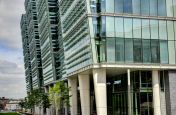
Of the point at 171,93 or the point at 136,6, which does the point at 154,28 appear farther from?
the point at 171,93

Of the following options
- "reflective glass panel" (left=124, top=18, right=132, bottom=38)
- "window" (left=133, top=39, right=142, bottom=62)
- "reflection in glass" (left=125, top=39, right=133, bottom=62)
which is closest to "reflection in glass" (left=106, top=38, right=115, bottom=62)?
"reflection in glass" (left=125, top=39, right=133, bottom=62)

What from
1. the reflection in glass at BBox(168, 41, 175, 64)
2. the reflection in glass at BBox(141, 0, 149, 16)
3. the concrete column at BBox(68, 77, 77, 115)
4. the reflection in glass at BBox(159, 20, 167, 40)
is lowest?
the concrete column at BBox(68, 77, 77, 115)

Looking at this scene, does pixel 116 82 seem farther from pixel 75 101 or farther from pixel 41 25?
pixel 41 25

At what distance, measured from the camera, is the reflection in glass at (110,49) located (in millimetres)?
55406

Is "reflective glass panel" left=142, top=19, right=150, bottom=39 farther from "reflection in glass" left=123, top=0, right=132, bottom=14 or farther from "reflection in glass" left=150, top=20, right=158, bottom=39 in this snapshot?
"reflection in glass" left=123, top=0, right=132, bottom=14

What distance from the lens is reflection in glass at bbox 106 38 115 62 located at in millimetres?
55406

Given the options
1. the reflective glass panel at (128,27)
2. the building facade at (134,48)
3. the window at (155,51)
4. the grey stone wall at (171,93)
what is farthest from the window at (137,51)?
the grey stone wall at (171,93)

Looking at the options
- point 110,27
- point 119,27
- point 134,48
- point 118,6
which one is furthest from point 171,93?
point 118,6

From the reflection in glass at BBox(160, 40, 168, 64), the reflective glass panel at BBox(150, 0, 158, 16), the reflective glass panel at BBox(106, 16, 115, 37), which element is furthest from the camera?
the reflective glass panel at BBox(150, 0, 158, 16)

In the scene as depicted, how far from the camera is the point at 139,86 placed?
5938 centimetres

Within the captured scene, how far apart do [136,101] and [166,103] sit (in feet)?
14.9

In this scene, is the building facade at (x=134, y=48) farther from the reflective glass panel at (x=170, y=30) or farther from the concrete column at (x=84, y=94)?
the concrete column at (x=84, y=94)

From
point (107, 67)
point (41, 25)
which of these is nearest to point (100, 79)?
point (107, 67)

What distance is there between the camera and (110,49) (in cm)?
5556
